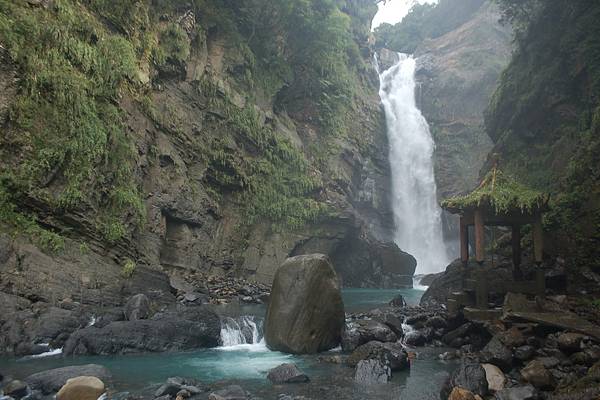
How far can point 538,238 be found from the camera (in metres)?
12.7

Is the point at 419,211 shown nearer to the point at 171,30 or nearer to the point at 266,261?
the point at 266,261

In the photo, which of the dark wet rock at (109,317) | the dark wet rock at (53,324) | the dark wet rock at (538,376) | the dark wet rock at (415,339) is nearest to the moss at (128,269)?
the dark wet rock at (109,317)

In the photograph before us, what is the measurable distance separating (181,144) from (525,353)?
17.9m

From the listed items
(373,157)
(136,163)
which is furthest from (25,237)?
(373,157)

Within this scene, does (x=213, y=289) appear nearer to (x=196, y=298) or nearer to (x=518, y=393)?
(x=196, y=298)

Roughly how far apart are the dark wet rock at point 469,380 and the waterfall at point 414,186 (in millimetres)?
30659

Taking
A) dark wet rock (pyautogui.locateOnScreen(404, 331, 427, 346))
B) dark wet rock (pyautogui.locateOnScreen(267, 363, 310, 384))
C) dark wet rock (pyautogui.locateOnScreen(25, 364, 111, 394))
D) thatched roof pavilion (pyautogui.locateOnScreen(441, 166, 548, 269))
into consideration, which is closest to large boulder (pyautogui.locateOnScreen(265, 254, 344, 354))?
dark wet rock (pyautogui.locateOnScreen(404, 331, 427, 346))

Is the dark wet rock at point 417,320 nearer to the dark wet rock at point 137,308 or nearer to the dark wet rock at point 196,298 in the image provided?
the dark wet rock at point 196,298

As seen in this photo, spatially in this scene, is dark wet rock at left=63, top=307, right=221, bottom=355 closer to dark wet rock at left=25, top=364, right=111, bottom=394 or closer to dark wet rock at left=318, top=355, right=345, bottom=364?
dark wet rock at left=25, top=364, right=111, bottom=394

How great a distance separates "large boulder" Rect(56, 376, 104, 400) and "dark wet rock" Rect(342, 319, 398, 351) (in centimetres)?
635

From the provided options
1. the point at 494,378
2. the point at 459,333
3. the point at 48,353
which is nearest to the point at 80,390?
the point at 48,353

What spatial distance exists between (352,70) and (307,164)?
54.5 feet

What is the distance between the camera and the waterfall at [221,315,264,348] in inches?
505

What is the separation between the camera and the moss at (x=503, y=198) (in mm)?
12156
